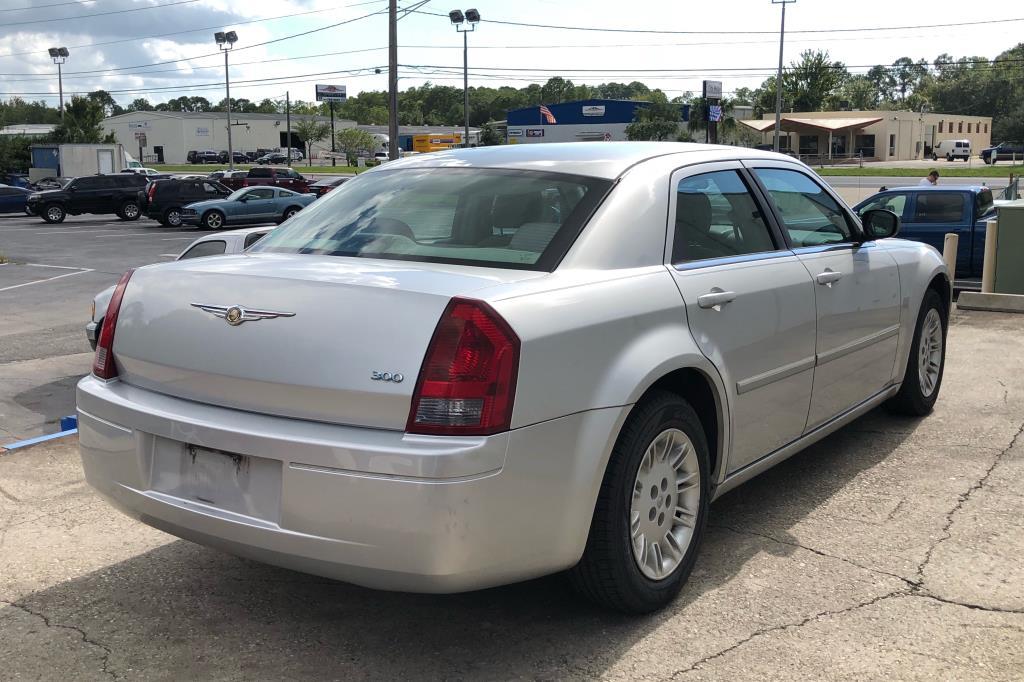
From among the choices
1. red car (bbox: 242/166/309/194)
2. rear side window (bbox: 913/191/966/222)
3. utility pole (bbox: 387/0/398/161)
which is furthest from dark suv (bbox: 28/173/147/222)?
rear side window (bbox: 913/191/966/222)

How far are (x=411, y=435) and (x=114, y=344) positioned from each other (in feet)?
4.42

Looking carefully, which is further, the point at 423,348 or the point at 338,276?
the point at 338,276

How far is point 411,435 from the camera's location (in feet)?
9.17

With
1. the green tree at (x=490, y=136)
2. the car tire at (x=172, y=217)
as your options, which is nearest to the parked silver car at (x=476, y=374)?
the car tire at (x=172, y=217)

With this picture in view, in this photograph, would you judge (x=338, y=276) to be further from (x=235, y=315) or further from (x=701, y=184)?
(x=701, y=184)

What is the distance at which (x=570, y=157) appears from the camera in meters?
3.95

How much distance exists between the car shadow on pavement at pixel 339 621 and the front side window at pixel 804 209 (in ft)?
4.91

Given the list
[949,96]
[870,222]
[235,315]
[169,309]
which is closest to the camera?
[235,315]

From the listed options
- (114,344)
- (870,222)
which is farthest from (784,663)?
(870,222)

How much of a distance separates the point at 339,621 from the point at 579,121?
9327cm

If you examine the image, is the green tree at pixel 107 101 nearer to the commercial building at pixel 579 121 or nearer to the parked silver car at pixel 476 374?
the commercial building at pixel 579 121

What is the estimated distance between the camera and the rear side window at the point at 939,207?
1465 centimetres

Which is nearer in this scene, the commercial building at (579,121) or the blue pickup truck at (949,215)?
the blue pickup truck at (949,215)

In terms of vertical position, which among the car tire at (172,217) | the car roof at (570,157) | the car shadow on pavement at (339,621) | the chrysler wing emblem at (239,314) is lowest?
the car shadow on pavement at (339,621)
